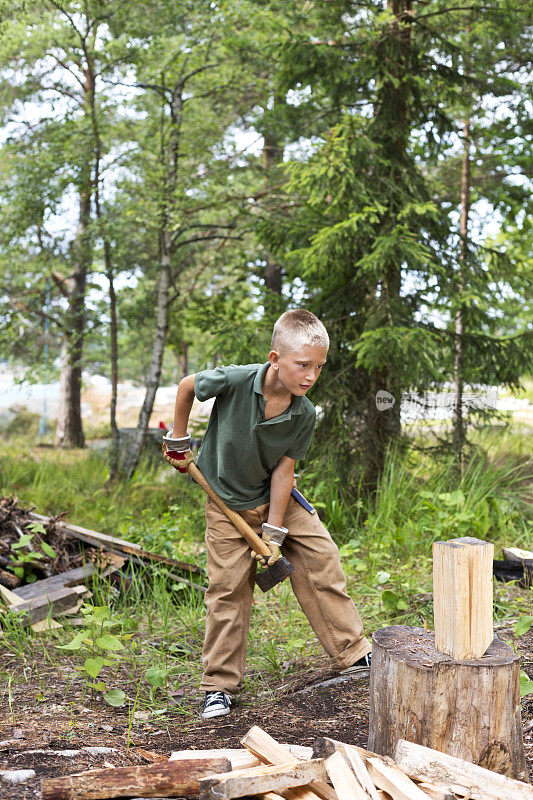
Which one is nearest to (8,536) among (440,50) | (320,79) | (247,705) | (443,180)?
(247,705)

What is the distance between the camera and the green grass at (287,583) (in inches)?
144

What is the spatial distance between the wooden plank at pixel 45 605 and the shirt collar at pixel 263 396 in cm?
198

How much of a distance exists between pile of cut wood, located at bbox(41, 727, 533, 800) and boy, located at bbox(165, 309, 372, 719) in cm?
99

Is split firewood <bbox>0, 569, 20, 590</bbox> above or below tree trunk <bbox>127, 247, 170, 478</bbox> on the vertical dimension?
below

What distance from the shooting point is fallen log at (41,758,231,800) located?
6.64 ft

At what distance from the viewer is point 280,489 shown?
10.5 ft

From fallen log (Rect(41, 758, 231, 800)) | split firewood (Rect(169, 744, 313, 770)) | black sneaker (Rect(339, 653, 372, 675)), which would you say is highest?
fallen log (Rect(41, 758, 231, 800))

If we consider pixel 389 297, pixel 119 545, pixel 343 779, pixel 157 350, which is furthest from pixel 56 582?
pixel 157 350

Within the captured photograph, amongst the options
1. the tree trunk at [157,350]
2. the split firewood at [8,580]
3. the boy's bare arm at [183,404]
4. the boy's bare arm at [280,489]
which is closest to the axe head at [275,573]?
the boy's bare arm at [280,489]

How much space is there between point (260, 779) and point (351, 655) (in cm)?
143

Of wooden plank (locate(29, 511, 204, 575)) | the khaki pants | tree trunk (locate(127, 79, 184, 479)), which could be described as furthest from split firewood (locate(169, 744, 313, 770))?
tree trunk (locate(127, 79, 184, 479))

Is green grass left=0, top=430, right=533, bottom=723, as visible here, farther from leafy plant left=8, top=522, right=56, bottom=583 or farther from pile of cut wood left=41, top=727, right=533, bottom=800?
pile of cut wood left=41, top=727, right=533, bottom=800

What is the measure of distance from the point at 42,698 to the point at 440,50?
6583mm

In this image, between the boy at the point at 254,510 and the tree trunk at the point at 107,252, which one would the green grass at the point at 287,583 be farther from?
the tree trunk at the point at 107,252
